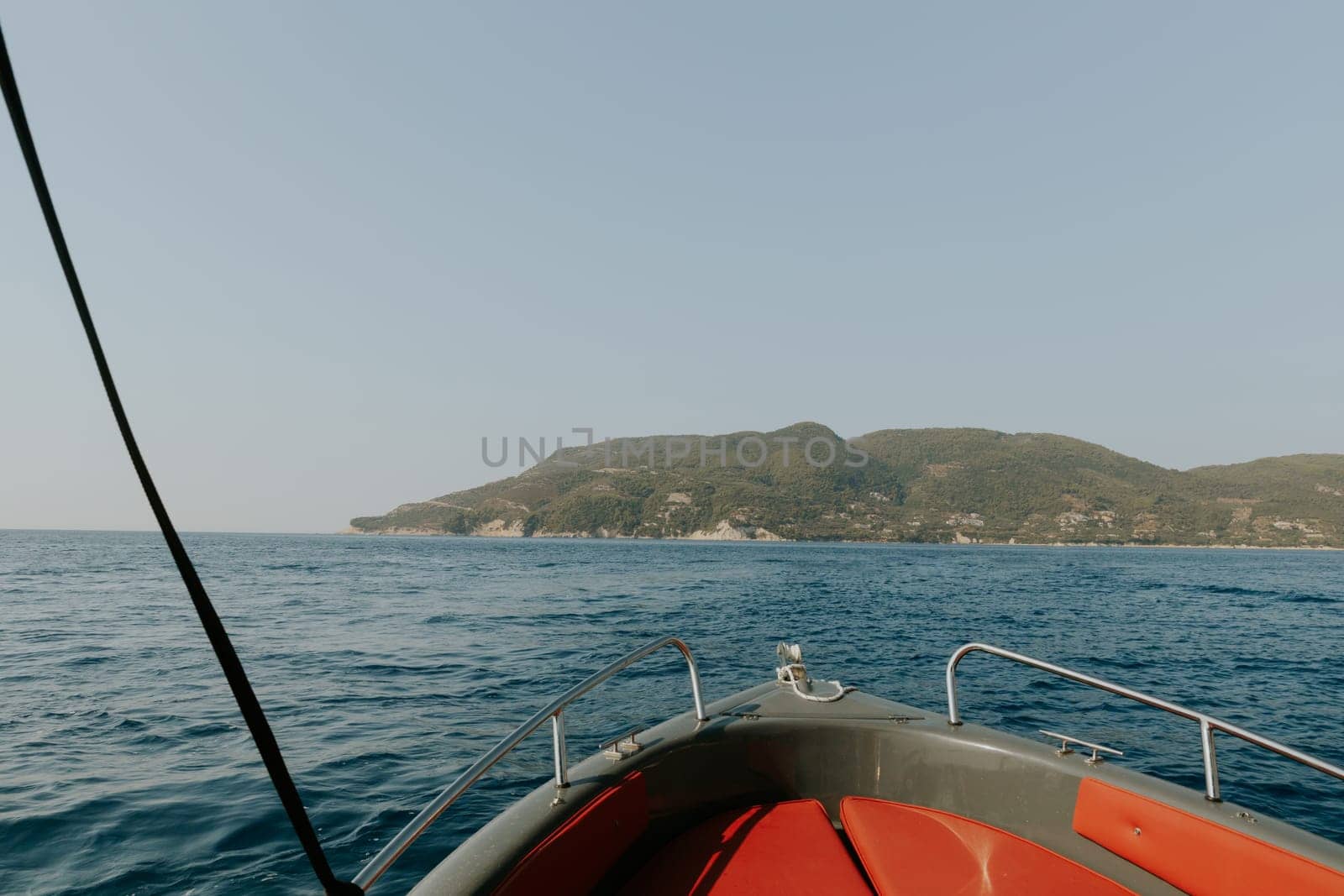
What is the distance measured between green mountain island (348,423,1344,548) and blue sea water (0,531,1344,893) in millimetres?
104549

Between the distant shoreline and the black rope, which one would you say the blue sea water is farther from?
the distant shoreline

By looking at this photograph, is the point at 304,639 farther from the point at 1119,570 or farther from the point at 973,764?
the point at 1119,570

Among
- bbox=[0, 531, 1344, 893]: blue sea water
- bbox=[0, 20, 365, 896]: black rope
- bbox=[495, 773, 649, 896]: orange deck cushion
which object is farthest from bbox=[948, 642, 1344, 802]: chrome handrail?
bbox=[0, 531, 1344, 893]: blue sea water

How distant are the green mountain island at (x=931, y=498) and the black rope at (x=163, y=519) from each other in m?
141

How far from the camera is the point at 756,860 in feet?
12.0

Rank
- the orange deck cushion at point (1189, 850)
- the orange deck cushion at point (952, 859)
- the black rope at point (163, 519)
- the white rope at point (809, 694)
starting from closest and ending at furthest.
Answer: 1. the black rope at point (163, 519)
2. the orange deck cushion at point (1189, 850)
3. the orange deck cushion at point (952, 859)
4. the white rope at point (809, 694)

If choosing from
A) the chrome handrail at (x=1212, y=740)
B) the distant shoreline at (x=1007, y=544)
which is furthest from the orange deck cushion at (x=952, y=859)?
the distant shoreline at (x=1007, y=544)

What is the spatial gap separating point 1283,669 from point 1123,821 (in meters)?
19.7

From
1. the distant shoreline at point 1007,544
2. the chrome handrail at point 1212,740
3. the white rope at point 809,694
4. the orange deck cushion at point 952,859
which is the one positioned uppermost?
the chrome handrail at point 1212,740

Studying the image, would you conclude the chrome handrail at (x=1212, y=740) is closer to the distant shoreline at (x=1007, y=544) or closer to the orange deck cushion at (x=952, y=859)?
the orange deck cushion at (x=952, y=859)

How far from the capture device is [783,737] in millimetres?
4492

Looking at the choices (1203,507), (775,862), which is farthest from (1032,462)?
(775,862)

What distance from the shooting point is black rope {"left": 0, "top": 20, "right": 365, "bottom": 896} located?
0.84 m

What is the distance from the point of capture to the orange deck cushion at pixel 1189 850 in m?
2.92
